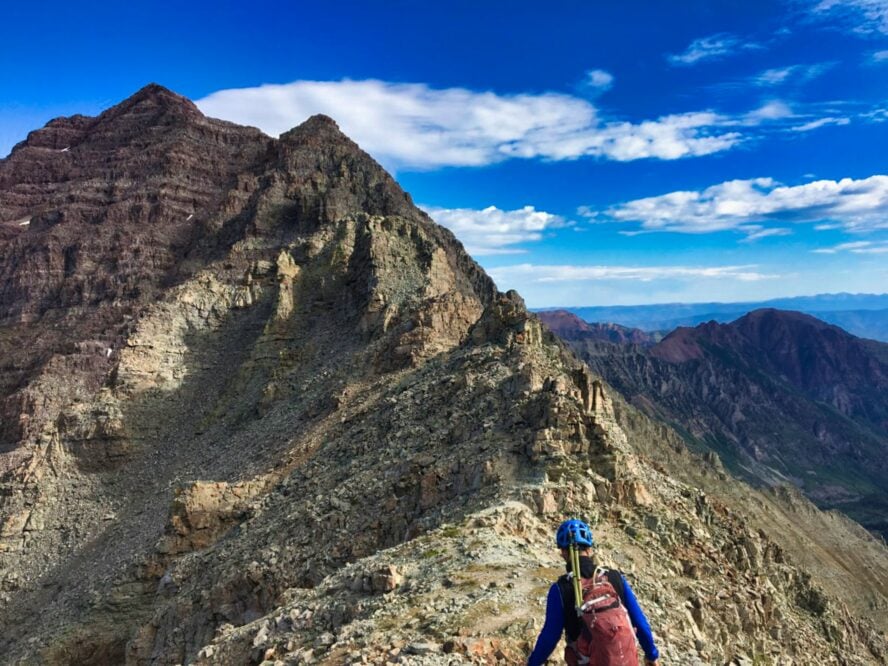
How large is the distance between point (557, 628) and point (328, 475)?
21931 millimetres

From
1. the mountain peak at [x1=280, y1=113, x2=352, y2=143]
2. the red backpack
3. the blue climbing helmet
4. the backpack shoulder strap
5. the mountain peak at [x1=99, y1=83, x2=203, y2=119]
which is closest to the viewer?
the red backpack

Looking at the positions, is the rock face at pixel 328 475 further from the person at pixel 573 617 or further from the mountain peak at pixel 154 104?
the mountain peak at pixel 154 104

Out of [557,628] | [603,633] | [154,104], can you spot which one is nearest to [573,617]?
[557,628]

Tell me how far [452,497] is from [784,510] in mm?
100956

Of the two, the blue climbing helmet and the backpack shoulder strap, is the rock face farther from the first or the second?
the blue climbing helmet

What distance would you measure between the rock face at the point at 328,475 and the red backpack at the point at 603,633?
3.74 metres

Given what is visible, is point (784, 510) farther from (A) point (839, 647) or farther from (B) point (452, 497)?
(B) point (452, 497)

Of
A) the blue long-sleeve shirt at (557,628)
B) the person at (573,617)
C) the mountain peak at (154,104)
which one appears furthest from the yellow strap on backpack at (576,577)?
the mountain peak at (154,104)

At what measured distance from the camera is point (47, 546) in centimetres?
4750

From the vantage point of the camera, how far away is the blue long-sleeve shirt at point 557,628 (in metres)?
9.09

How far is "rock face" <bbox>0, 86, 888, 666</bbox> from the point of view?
16.9 m

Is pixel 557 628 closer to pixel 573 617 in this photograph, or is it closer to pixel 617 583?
pixel 573 617

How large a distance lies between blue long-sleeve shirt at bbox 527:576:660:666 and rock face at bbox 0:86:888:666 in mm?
3490

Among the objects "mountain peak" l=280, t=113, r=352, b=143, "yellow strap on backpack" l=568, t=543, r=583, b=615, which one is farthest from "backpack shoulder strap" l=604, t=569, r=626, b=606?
"mountain peak" l=280, t=113, r=352, b=143
